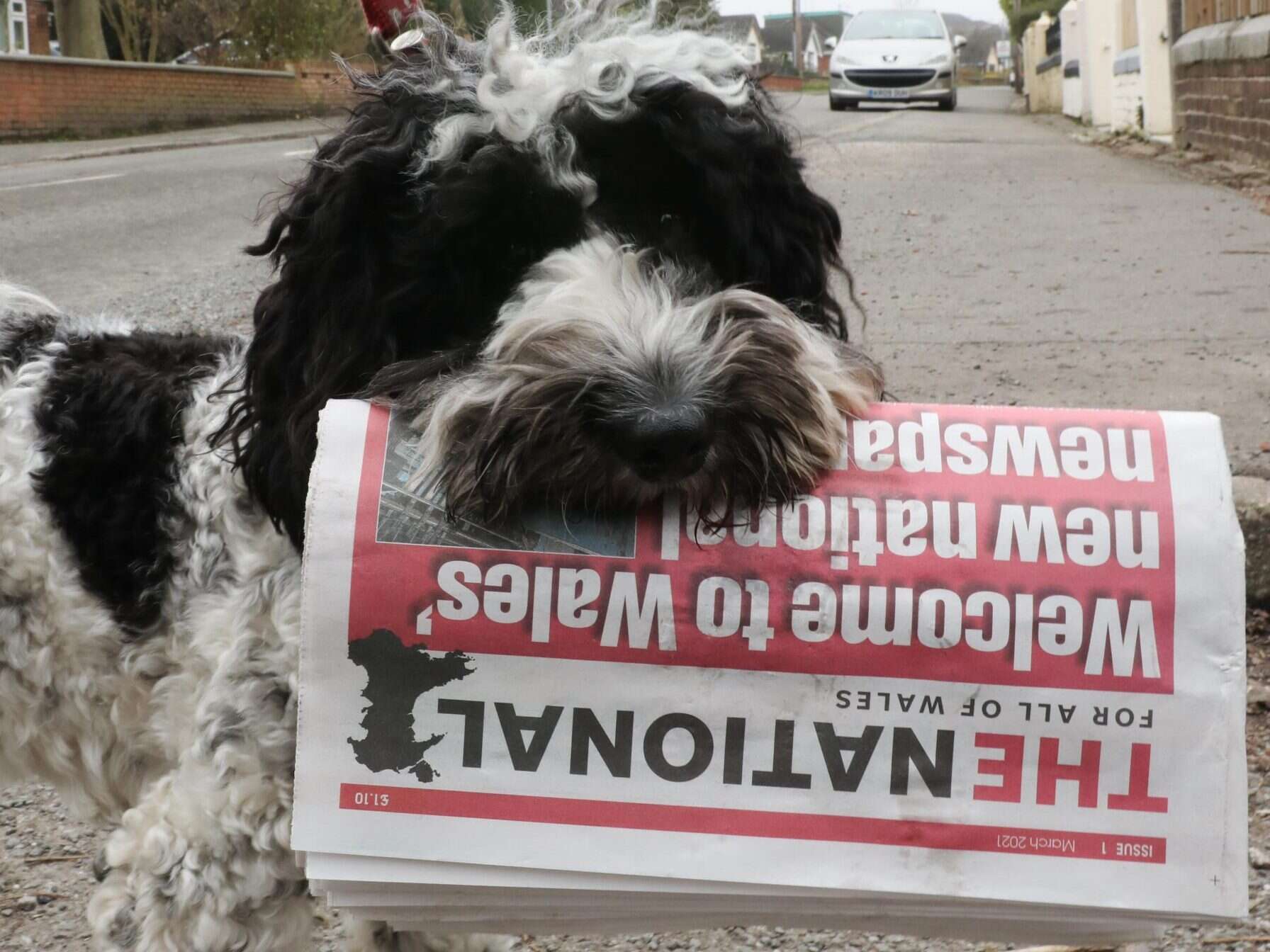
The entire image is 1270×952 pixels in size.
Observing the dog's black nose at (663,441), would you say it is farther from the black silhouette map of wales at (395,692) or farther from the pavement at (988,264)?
the pavement at (988,264)

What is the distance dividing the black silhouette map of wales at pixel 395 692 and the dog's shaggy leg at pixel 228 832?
0.44 m

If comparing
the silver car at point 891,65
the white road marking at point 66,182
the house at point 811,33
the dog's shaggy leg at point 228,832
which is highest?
the house at point 811,33

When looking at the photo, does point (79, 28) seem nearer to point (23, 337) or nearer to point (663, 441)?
point (23, 337)

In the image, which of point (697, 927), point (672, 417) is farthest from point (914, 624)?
point (697, 927)

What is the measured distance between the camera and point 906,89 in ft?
102

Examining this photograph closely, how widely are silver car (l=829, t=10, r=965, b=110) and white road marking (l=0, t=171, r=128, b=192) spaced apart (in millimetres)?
17502

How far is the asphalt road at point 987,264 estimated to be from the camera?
5672mm

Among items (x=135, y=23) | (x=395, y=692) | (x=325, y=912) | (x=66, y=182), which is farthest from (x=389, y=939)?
(x=135, y=23)

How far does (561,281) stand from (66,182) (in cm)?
1590

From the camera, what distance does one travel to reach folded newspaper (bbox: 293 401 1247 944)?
1.87 metres

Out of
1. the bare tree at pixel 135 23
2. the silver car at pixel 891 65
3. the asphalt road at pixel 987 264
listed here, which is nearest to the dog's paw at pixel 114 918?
the asphalt road at pixel 987 264

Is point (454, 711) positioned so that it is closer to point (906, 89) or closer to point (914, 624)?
point (914, 624)

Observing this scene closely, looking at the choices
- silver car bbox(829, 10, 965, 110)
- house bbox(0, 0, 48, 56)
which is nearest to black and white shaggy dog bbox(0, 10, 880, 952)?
silver car bbox(829, 10, 965, 110)

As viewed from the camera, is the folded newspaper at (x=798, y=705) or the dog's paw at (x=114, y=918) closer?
the folded newspaper at (x=798, y=705)
